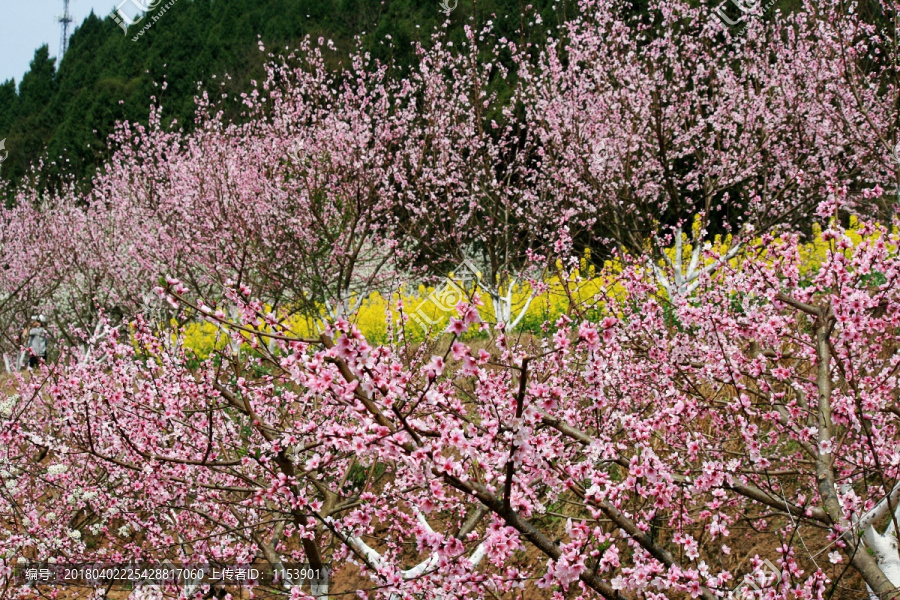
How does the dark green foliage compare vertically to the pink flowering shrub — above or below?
above

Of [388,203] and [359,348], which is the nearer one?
[359,348]

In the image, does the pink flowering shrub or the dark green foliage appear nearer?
the pink flowering shrub

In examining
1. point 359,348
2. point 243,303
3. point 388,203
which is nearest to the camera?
point 359,348

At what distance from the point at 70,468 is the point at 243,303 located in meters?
4.07

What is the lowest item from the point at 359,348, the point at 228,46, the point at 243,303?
the point at 359,348

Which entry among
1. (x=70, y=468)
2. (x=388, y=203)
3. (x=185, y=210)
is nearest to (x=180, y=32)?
(x=185, y=210)

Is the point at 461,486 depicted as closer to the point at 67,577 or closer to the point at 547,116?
the point at 67,577

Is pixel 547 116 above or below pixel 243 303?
above

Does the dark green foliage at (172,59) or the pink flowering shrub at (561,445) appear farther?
the dark green foliage at (172,59)

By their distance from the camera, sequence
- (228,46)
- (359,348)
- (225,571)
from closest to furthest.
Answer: (359,348) → (225,571) → (228,46)

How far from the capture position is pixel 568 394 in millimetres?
4402

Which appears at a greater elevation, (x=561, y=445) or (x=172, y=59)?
(x=172, y=59)

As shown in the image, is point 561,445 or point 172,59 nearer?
point 561,445

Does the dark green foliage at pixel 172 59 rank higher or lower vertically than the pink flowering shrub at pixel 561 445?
higher
